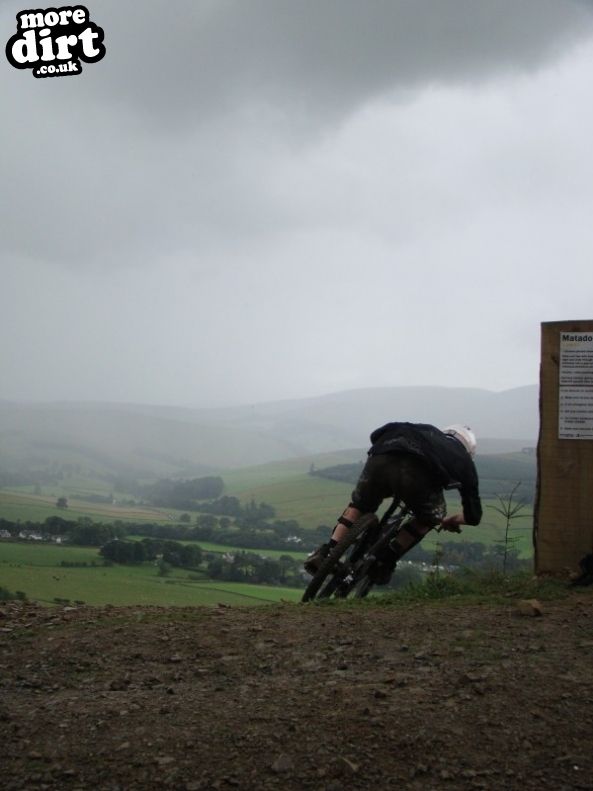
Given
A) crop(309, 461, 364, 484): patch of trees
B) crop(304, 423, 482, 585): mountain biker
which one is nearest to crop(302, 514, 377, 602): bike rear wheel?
crop(304, 423, 482, 585): mountain biker

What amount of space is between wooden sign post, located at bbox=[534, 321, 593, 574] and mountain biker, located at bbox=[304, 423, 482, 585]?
862 mm

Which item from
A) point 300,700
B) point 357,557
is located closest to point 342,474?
point 357,557

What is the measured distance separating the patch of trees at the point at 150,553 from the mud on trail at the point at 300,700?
8.39ft

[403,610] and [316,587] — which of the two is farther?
[316,587]

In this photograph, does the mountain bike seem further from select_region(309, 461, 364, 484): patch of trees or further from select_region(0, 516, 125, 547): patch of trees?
select_region(309, 461, 364, 484): patch of trees

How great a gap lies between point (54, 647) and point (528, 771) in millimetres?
3127

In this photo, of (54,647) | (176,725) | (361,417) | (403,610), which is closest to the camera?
(176,725)

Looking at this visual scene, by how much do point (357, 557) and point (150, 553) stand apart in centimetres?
272

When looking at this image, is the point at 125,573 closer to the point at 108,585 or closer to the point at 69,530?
the point at 108,585

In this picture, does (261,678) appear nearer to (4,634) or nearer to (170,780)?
(170,780)

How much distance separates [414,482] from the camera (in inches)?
266

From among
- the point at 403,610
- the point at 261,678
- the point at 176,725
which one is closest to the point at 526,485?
the point at 403,610

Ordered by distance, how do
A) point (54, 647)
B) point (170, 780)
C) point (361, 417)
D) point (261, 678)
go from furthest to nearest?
point (361, 417), point (54, 647), point (261, 678), point (170, 780)

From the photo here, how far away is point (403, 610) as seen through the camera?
245 inches
